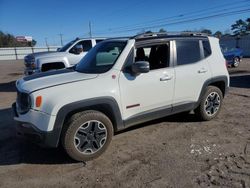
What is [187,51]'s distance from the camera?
222 inches

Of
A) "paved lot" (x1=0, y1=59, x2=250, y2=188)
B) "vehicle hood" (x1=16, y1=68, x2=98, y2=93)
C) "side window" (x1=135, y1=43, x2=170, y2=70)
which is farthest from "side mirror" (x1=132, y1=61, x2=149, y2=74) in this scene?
"paved lot" (x1=0, y1=59, x2=250, y2=188)

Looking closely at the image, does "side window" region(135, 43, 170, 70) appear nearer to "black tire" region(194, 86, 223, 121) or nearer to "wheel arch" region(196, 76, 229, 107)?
"wheel arch" region(196, 76, 229, 107)

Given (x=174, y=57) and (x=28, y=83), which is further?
(x=174, y=57)

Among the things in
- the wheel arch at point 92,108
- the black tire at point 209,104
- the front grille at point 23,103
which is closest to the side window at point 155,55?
the wheel arch at point 92,108

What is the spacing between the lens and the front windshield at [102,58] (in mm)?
4842

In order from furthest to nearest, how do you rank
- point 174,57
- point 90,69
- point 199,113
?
1. point 199,113
2. point 174,57
3. point 90,69

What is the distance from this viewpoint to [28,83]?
14.9 feet

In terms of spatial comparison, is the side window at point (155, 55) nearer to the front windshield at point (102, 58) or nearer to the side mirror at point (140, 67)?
the front windshield at point (102, 58)

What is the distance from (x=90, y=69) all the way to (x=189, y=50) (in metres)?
2.09

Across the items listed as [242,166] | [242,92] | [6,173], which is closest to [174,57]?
[242,166]

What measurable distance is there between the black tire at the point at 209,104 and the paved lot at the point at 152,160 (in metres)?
0.18

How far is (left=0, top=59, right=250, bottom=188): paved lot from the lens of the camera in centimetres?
382

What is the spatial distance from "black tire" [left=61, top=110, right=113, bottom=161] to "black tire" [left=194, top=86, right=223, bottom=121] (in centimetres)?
238

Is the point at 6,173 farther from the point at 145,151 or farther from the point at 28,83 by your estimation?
the point at 145,151
